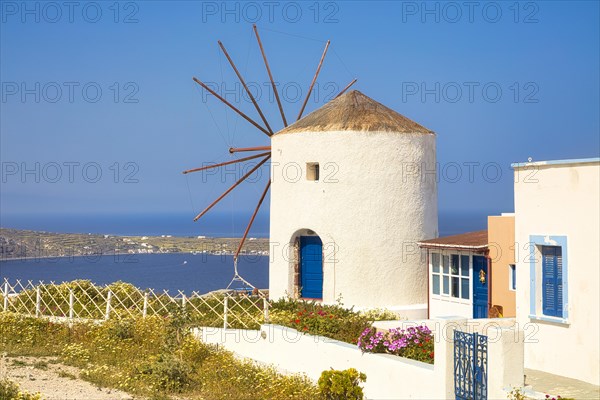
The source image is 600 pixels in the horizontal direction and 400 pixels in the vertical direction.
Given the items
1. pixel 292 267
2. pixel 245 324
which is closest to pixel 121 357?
pixel 245 324

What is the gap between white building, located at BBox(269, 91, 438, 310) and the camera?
1966cm

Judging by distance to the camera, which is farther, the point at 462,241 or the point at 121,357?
the point at 462,241

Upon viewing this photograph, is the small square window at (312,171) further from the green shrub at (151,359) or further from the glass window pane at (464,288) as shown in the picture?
the green shrub at (151,359)

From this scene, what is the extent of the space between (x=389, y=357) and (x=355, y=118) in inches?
339

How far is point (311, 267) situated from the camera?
20344 millimetres

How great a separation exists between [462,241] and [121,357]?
827 cm

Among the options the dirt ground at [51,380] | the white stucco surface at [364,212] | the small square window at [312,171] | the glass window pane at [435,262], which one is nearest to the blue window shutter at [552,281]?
the glass window pane at [435,262]

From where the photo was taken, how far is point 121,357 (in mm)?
16766

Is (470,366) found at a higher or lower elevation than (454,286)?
lower

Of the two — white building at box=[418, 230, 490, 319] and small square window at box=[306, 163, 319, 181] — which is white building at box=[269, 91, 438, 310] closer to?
small square window at box=[306, 163, 319, 181]

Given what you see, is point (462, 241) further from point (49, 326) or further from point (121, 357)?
point (49, 326)

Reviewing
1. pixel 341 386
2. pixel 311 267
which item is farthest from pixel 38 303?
pixel 341 386

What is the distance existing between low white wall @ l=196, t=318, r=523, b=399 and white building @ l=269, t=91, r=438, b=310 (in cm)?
344

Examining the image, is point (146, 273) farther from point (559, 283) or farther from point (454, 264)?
point (559, 283)
